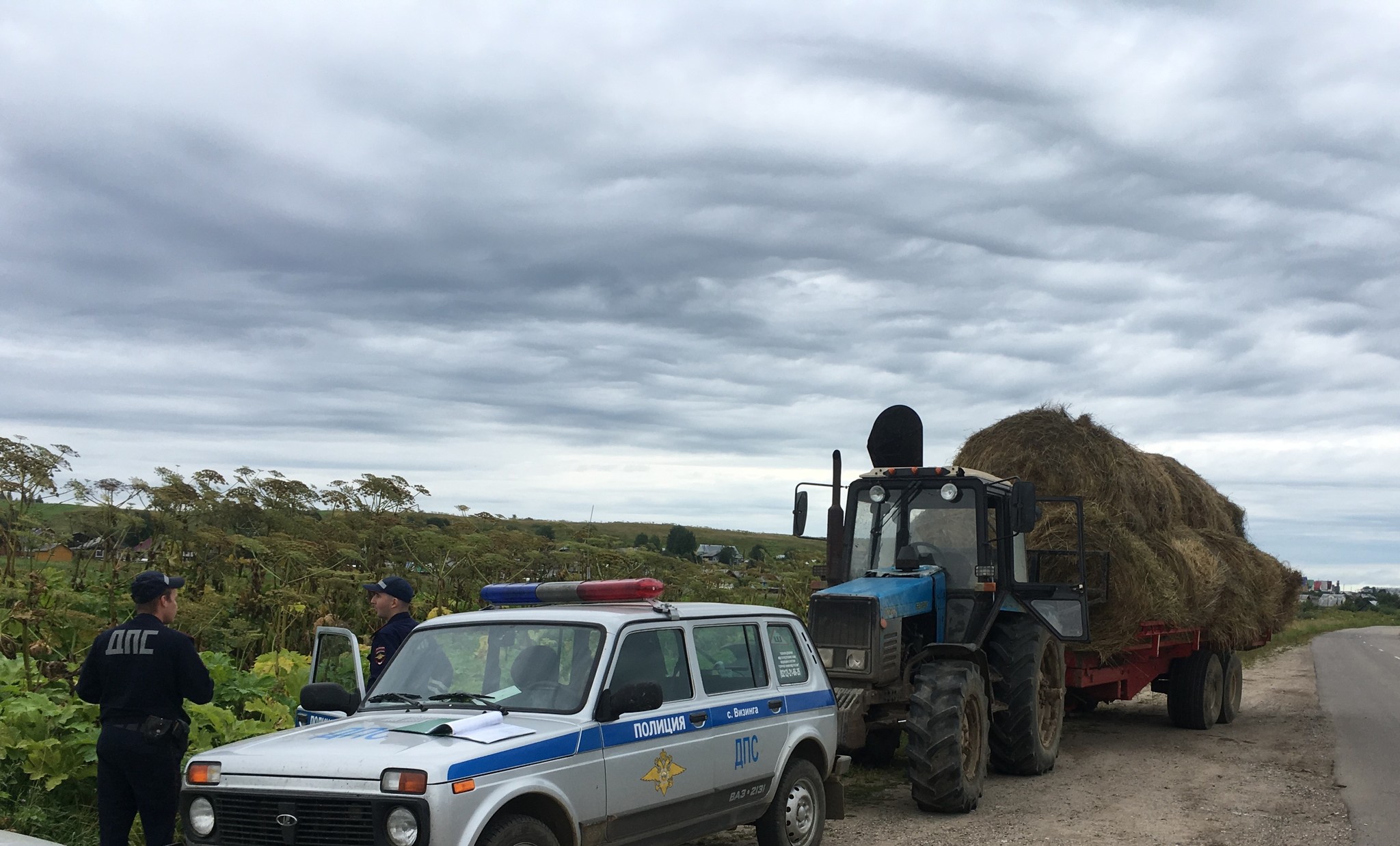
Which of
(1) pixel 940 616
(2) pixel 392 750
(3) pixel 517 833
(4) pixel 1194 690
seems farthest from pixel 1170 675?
(2) pixel 392 750

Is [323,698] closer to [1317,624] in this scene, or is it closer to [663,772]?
[663,772]

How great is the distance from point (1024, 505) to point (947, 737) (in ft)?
8.57

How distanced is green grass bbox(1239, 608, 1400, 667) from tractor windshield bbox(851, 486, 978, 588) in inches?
337

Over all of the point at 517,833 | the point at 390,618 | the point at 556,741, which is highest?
the point at 390,618

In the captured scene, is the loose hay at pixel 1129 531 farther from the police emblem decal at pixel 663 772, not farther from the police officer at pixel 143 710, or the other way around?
the police officer at pixel 143 710

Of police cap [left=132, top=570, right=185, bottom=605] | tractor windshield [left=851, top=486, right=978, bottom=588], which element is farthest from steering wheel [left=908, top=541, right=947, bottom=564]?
police cap [left=132, top=570, right=185, bottom=605]

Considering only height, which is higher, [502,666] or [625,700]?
[502,666]

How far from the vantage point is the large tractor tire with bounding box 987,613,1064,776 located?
11.4 m

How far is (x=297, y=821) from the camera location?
18.1ft

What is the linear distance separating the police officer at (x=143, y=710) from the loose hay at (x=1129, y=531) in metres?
9.19

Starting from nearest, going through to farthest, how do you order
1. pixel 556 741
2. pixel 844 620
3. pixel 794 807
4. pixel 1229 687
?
pixel 556 741
pixel 794 807
pixel 844 620
pixel 1229 687

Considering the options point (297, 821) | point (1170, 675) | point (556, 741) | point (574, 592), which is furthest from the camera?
point (1170, 675)

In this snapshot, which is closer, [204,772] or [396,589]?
[204,772]

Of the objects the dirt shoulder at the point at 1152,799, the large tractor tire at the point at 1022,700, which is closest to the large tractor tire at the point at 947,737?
the dirt shoulder at the point at 1152,799
